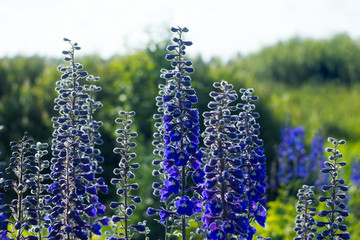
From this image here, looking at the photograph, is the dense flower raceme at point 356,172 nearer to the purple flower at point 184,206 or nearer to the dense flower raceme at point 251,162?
the dense flower raceme at point 251,162

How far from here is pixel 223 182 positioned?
3404mm

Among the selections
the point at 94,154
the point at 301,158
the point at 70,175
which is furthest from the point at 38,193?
the point at 301,158

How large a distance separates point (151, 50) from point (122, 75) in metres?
1.20

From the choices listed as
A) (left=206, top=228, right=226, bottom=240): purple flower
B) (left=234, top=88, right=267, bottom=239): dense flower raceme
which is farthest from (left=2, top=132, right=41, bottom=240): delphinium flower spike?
(left=234, top=88, right=267, bottom=239): dense flower raceme

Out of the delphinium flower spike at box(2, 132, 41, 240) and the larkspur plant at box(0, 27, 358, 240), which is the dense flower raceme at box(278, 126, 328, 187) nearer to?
the larkspur plant at box(0, 27, 358, 240)

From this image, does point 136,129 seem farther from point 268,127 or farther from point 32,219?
point 32,219

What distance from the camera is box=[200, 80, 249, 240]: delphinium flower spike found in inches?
133

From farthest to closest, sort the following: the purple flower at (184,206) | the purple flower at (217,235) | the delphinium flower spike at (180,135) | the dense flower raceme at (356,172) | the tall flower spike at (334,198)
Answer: the dense flower raceme at (356,172)
the tall flower spike at (334,198)
the delphinium flower spike at (180,135)
the purple flower at (184,206)
the purple flower at (217,235)

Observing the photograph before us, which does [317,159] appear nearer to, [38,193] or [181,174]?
[181,174]

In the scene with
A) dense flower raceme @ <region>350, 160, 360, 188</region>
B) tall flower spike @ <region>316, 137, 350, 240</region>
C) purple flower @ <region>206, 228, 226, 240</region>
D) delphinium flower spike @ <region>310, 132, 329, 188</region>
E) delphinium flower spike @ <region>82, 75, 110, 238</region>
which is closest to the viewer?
purple flower @ <region>206, 228, 226, 240</region>

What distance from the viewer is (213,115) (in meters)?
3.60

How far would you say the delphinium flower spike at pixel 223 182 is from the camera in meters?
3.37

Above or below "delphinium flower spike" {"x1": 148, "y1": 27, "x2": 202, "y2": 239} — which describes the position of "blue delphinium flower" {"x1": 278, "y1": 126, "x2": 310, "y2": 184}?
above

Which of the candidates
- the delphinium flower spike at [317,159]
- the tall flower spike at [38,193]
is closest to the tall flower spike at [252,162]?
the tall flower spike at [38,193]
